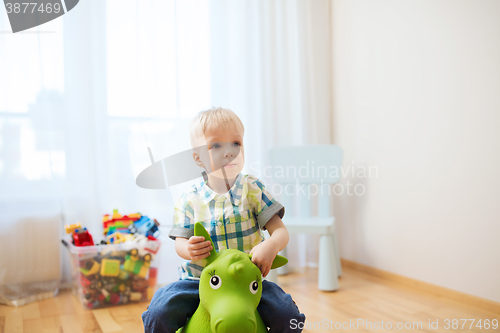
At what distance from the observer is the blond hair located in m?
0.91

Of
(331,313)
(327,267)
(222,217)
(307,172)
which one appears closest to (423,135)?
(307,172)

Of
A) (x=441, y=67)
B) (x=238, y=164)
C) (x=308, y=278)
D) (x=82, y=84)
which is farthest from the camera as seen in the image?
(x=308, y=278)

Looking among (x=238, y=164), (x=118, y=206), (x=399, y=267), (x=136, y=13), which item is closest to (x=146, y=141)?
(x=118, y=206)

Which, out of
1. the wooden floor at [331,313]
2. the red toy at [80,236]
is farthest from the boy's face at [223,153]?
the red toy at [80,236]

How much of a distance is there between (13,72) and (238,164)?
1.15m

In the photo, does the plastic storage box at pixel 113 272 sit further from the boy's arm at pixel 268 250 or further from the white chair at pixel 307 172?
the boy's arm at pixel 268 250

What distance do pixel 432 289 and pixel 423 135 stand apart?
625 mm

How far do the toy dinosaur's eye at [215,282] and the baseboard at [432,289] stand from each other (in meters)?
1.11

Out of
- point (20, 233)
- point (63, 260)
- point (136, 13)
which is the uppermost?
point (136, 13)

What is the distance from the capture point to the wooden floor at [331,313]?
1.25 metres

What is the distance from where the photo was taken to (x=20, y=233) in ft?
5.00

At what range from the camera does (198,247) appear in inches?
29.9

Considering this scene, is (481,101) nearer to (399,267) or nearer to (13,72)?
(399,267)

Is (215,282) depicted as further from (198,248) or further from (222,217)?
(222,217)
